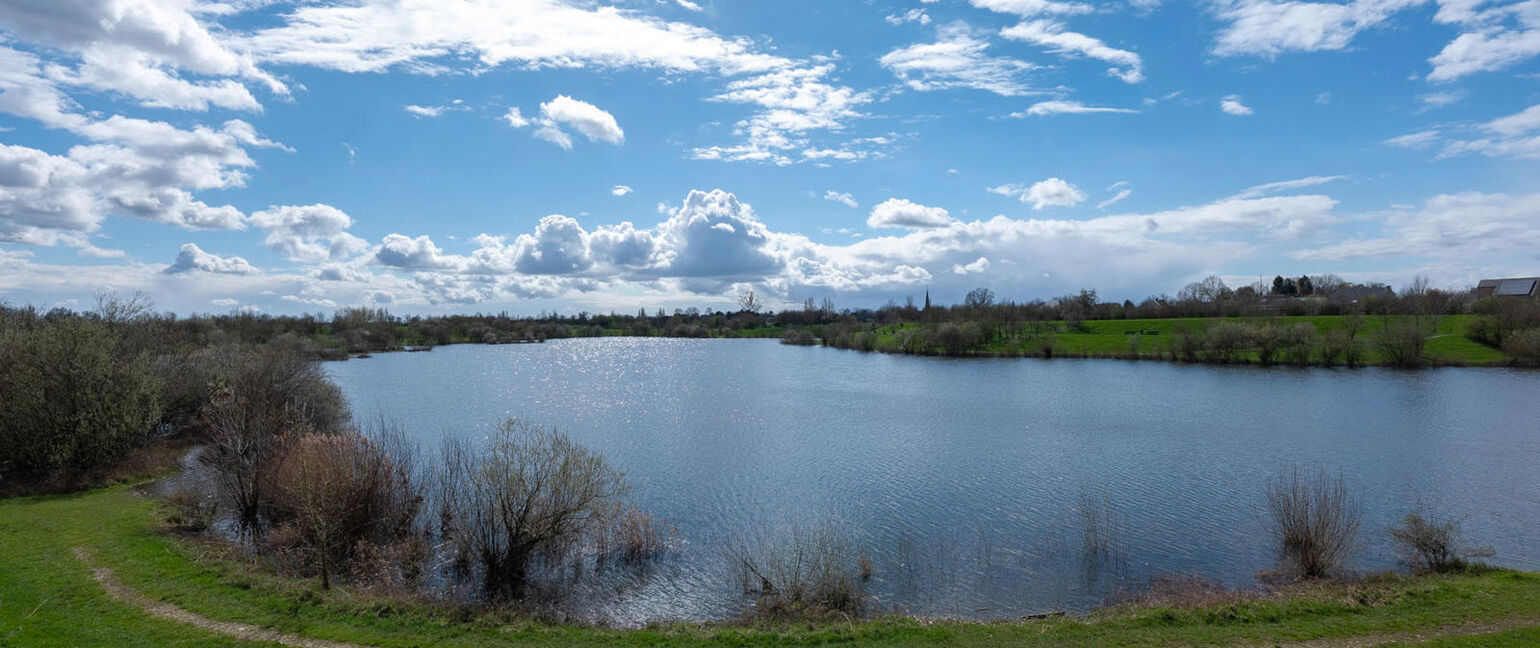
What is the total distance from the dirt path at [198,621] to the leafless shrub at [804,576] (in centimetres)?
811

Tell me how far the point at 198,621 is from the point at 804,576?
12212 mm

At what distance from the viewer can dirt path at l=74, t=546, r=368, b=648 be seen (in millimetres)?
12555

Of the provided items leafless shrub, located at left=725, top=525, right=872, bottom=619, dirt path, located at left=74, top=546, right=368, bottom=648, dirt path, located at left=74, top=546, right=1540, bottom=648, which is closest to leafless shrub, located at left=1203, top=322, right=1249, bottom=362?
leafless shrub, located at left=725, top=525, right=872, bottom=619

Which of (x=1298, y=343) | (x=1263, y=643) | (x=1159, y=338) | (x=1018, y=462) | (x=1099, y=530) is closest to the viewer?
(x=1263, y=643)

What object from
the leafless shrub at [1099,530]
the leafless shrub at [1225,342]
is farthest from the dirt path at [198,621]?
the leafless shrub at [1225,342]

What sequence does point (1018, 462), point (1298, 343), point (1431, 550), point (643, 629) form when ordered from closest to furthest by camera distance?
point (643, 629) < point (1431, 550) < point (1018, 462) < point (1298, 343)

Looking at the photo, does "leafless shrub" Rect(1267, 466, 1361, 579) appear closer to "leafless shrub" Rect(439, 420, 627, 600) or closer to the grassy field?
"leafless shrub" Rect(439, 420, 627, 600)

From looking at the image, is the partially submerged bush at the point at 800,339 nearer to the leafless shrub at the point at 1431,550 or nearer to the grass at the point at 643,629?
the leafless shrub at the point at 1431,550

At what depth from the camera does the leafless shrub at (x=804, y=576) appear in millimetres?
15688

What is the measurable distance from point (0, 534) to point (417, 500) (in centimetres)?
944

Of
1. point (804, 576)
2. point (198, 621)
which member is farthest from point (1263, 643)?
point (198, 621)

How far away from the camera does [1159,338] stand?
95625 mm

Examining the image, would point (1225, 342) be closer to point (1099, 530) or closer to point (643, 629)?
point (1099, 530)

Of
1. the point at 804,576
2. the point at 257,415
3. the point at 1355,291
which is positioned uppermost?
the point at 1355,291
